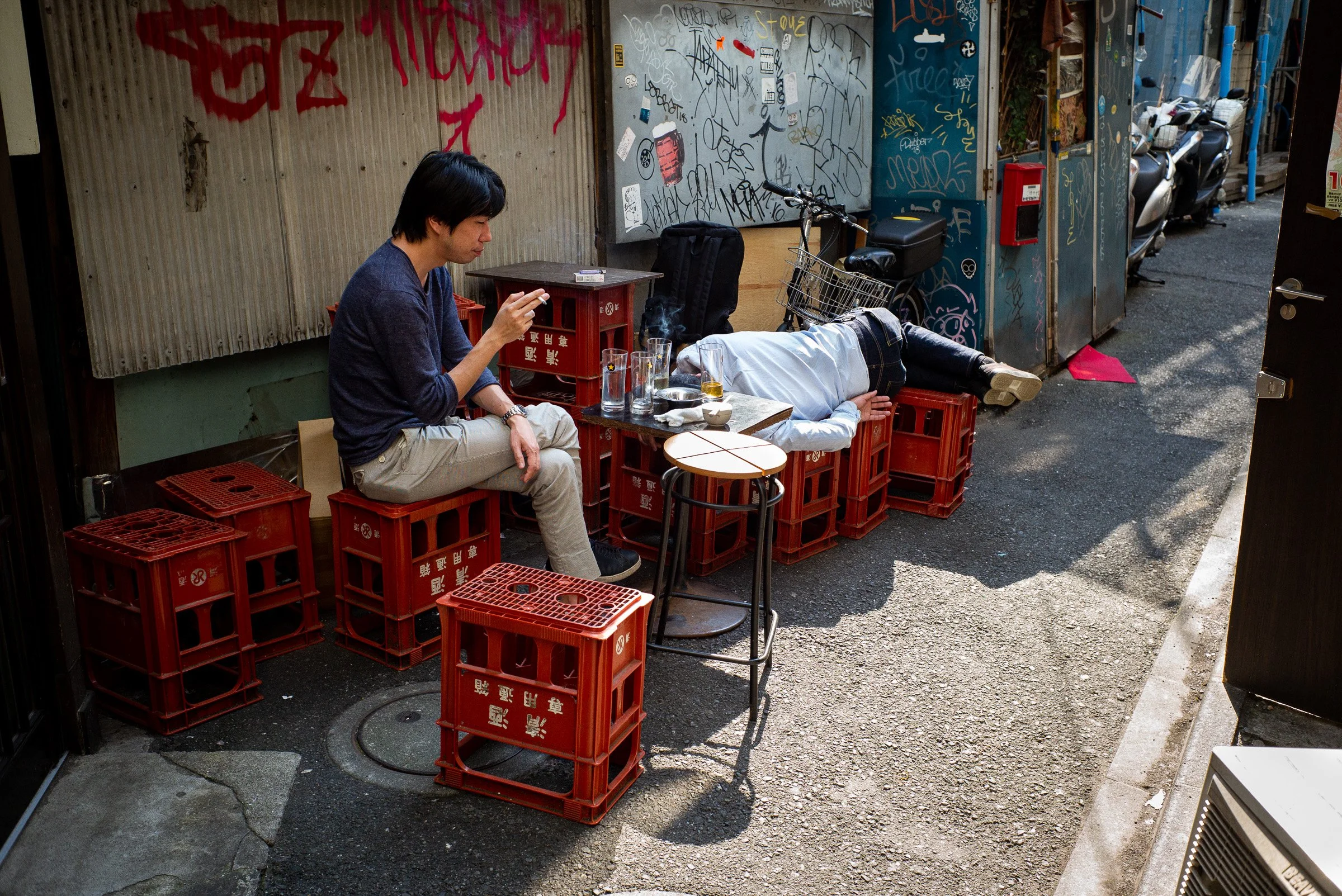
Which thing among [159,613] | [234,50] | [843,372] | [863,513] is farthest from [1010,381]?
[159,613]

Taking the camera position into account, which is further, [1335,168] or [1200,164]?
[1200,164]

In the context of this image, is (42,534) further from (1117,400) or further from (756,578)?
(1117,400)

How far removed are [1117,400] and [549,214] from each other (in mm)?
4383

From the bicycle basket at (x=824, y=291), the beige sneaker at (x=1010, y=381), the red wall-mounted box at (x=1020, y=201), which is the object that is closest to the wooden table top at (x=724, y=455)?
the beige sneaker at (x=1010, y=381)

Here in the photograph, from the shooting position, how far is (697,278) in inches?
258

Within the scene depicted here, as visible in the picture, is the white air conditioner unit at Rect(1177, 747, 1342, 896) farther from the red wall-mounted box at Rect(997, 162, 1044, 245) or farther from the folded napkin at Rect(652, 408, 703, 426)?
the red wall-mounted box at Rect(997, 162, 1044, 245)

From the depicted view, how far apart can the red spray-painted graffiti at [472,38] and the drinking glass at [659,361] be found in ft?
6.26

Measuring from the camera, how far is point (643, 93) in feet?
21.8

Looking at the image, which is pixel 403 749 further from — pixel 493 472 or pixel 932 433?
pixel 932 433

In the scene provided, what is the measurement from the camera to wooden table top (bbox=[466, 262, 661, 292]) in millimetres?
5402

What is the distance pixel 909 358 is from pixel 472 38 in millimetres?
2816

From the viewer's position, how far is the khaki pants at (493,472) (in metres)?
4.07

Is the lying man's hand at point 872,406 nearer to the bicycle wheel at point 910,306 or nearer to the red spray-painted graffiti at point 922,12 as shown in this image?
the bicycle wheel at point 910,306

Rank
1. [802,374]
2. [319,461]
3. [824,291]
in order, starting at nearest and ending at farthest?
[319,461], [802,374], [824,291]
